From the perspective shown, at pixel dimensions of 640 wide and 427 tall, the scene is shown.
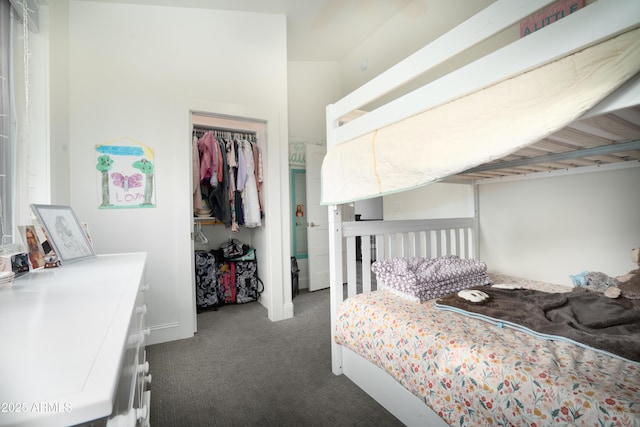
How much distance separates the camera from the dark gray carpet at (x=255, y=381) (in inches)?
52.3

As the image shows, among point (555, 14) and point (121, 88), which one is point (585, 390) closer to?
point (555, 14)

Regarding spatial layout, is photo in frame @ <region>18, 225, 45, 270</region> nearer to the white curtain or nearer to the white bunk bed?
the white curtain

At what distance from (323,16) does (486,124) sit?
2.50m

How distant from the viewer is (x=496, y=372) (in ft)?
2.73

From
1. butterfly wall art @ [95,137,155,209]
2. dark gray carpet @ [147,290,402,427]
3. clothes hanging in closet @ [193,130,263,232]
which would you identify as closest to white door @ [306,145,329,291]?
clothes hanging in closet @ [193,130,263,232]

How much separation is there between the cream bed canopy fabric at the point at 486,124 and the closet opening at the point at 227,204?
4.84 feet

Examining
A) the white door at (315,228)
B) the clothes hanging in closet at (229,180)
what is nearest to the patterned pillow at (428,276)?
the clothes hanging in closet at (229,180)

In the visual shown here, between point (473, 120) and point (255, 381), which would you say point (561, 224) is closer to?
point (473, 120)

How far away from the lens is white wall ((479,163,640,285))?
157 centimetres

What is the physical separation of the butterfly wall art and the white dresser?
1.34 metres

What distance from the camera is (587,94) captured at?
73 centimetres

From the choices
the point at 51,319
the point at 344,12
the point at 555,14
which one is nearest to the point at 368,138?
the point at 51,319

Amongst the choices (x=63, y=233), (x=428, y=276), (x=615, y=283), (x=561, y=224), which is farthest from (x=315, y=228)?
(x=615, y=283)

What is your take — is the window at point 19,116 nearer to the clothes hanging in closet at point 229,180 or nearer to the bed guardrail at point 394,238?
the clothes hanging in closet at point 229,180
